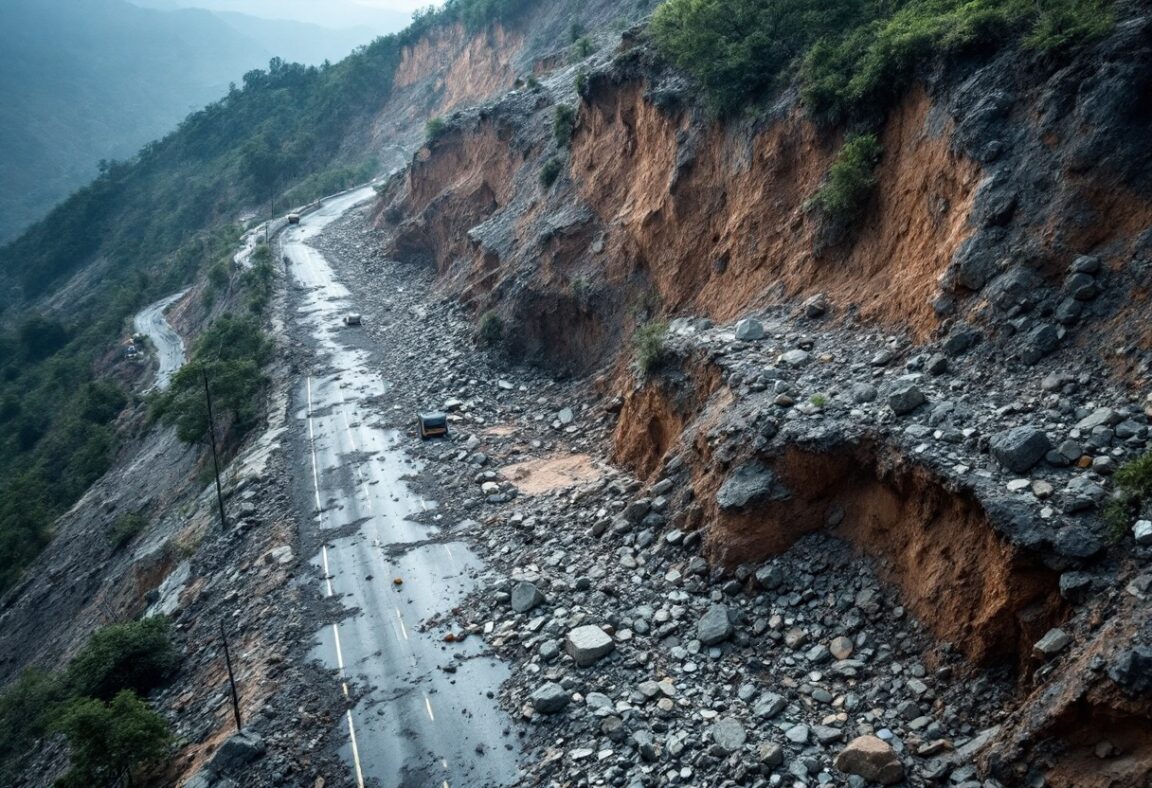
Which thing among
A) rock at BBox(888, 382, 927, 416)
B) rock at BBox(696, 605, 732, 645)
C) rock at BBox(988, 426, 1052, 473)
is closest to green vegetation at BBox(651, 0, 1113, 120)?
rock at BBox(888, 382, 927, 416)

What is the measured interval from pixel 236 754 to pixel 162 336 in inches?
1976

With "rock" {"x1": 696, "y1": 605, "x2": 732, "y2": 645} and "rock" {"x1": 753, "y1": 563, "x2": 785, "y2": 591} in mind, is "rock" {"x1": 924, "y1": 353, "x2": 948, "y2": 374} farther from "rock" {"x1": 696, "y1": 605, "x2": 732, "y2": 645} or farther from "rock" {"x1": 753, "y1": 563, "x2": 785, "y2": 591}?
"rock" {"x1": 696, "y1": 605, "x2": 732, "y2": 645}

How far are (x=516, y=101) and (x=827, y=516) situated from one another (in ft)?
111

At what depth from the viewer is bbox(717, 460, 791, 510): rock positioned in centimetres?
1459

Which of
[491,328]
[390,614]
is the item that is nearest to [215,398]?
[491,328]

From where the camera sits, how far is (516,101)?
137ft

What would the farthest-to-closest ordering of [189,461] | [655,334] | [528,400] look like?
[189,461]
[528,400]
[655,334]

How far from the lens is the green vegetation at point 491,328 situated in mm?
31203

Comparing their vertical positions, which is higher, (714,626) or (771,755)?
(714,626)

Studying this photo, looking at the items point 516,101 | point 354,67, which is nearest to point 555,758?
point 516,101

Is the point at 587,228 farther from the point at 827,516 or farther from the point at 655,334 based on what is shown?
the point at 827,516

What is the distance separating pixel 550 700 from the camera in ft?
44.5

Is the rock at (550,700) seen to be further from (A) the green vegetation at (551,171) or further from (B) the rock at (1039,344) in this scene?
(A) the green vegetation at (551,171)

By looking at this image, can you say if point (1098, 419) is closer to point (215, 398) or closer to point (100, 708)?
point (100, 708)
